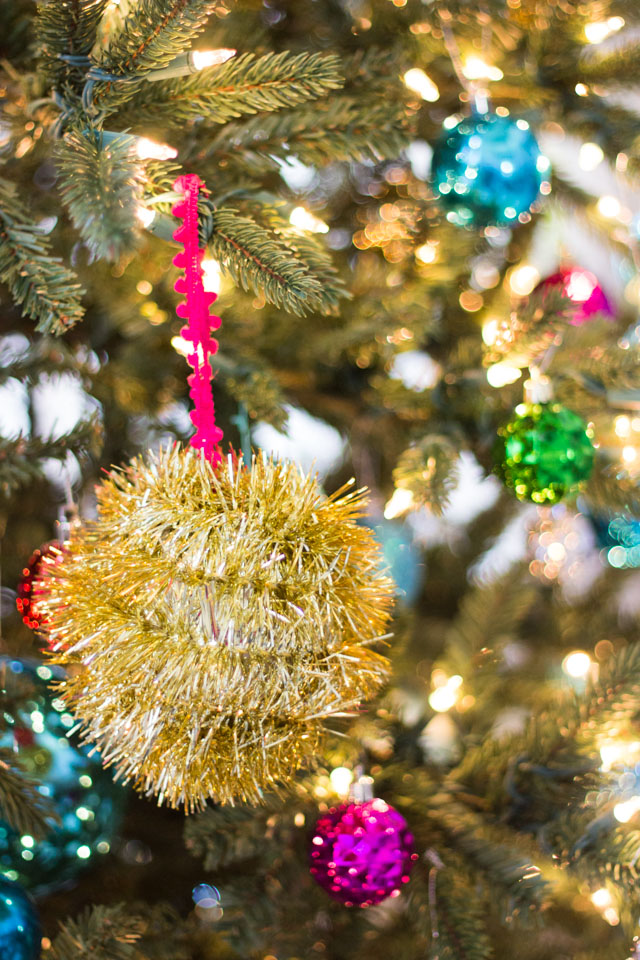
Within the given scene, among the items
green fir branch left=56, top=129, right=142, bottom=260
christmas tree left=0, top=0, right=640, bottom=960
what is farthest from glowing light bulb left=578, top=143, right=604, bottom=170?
green fir branch left=56, top=129, right=142, bottom=260

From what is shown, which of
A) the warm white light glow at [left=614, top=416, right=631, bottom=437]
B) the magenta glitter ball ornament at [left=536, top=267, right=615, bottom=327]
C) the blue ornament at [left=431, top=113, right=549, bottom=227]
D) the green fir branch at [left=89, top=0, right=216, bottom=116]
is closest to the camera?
the green fir branch at [left=89, top=0, right=216, bottom=116]

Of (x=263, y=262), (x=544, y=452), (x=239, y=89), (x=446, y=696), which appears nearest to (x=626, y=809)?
(x=446, y=696)

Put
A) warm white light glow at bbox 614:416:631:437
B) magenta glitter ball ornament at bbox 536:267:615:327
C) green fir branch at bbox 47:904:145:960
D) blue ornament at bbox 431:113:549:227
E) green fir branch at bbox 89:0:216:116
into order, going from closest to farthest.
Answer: green fir branch at bbox 89:0:216:116 < green fir branch at bbox 47:904:145:960 < blue ornament at bbox 431:113:549:227 < warm white light glow at bbox 614:416:631:437 < magenta glitter ball ornament at bbox 536:267:615:327

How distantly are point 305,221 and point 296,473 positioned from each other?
243mm

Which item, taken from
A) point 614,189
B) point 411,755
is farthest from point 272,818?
point 614,189

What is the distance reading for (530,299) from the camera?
0.56m

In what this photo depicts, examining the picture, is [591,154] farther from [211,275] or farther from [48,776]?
[48,776]

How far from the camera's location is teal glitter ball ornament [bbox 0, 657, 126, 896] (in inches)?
18.5

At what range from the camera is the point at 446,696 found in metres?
0.66

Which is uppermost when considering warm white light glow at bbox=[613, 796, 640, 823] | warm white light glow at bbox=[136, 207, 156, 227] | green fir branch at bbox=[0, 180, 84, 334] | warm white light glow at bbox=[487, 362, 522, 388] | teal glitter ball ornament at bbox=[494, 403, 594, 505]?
warm white light glow at bbox=[136, 207, 156, 227]

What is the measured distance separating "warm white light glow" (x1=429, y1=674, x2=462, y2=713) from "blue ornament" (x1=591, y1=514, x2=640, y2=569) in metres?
0.26

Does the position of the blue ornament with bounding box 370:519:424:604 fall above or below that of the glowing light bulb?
below

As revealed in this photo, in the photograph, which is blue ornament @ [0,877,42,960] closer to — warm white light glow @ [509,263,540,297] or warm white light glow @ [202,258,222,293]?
warm white light glow @ [202,258,222,293]

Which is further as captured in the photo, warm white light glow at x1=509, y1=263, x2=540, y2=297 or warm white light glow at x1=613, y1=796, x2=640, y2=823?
warm white light glow at x1=509, y1=263, x2=540, y2=297
